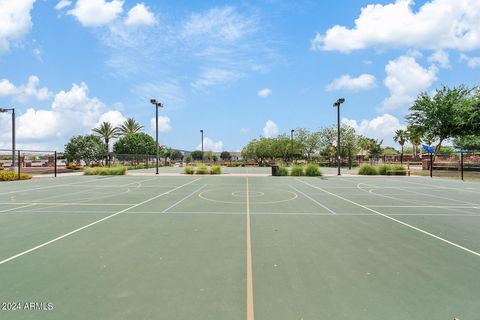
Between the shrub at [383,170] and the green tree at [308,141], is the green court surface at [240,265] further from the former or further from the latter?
the green tree at [308,141]

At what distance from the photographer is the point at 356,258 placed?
5.59 metres

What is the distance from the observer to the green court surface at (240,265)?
3.75 m

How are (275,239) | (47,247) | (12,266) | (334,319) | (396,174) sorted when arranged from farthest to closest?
(396,174), (275,239), (47,247), (12,266), (334,319)

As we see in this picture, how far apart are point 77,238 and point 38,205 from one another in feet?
21.6

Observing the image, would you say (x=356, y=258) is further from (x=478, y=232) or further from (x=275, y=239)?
(x=478, y=232)

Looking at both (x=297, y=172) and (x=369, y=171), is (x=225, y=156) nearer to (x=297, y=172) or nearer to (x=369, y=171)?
(x=297, y=172)

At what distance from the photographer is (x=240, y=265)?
5.20 m

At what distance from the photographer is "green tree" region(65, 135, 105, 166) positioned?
53062 millimetres

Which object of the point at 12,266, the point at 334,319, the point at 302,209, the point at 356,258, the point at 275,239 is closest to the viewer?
the point at 334,319

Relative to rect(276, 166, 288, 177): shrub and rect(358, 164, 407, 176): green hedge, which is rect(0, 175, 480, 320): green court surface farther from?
rect(358, 164, 407, 176): green hedge

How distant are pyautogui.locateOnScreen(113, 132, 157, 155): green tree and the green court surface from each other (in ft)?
186

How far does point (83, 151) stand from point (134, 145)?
12.6 meters

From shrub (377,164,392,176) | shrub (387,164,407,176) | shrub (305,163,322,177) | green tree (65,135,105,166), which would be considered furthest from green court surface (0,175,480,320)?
green tree (65,135,105,166)

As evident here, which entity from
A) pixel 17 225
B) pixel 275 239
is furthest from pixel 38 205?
pixel 275 239
